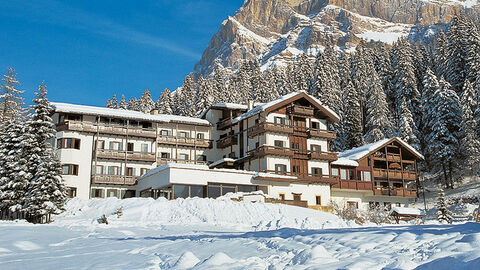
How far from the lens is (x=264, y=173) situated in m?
45.6

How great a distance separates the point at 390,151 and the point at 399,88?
19720 mm

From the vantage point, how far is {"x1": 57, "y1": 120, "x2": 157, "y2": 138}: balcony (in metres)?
47.7

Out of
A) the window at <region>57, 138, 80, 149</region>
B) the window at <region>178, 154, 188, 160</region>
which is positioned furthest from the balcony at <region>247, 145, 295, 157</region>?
the window at <region>57, 138, 80, 149</region>

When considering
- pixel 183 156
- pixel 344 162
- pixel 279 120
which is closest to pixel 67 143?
pixel 183 156

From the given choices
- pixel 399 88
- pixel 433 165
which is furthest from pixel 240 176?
pixel 399 88

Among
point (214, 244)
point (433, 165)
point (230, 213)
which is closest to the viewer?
point (214, 244)

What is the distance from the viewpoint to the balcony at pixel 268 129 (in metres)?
48.1

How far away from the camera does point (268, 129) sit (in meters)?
48.0

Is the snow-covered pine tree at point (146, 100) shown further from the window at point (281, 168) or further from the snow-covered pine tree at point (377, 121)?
the window at point (281, 168)

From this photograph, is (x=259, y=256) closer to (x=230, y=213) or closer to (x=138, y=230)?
(x=138, y=230)

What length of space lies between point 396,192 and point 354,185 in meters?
5.55

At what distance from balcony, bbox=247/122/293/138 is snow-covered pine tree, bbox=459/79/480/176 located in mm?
20460

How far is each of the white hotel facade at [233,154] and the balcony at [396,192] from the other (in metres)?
0.11

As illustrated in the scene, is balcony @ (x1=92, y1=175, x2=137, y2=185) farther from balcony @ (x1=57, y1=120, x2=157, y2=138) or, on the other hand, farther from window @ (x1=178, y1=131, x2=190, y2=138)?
window @ (x1=178, y1=131, x2=190, y2=138)
